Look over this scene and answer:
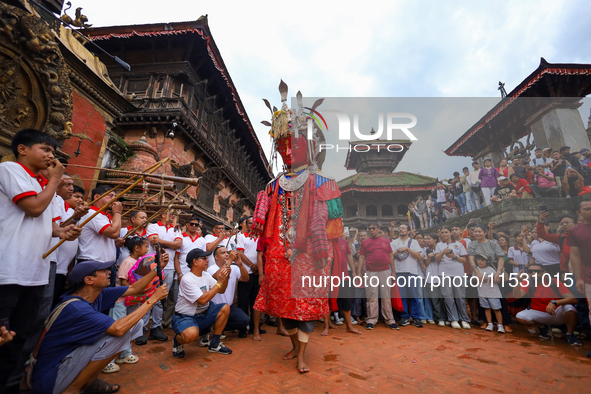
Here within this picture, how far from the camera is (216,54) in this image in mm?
14023

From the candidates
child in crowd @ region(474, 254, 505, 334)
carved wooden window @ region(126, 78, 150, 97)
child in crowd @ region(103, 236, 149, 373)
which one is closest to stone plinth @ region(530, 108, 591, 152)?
child in crowd @ region(474, 254, 505, 334)

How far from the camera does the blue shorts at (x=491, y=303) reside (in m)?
4.66

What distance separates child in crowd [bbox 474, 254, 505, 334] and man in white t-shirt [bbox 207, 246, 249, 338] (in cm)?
445

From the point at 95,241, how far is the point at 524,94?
32.7ft

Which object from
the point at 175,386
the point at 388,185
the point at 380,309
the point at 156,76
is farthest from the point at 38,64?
the point at 156,76

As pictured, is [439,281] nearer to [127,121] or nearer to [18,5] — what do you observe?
[18,5]

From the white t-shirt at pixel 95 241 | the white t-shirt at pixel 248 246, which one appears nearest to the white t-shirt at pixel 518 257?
the white t-shirt at pixel 248 246

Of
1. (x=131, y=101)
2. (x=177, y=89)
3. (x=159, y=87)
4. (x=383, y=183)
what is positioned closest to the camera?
(x=383, y=183)

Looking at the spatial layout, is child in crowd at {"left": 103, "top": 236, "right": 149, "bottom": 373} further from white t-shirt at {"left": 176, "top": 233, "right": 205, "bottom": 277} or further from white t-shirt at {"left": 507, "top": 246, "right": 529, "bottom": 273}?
white t-shirt at {"left": 507, "top": 246, "right": 529, "bottom": 273}

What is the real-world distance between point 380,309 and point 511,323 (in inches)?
98.2

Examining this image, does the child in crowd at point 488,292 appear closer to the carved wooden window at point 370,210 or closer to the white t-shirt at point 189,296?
the carved wooden window at point 370,210

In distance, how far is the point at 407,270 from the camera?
5.39 m

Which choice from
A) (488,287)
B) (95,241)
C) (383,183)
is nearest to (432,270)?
(488,287)

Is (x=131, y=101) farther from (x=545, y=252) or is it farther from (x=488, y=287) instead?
(x=545, y=252)
